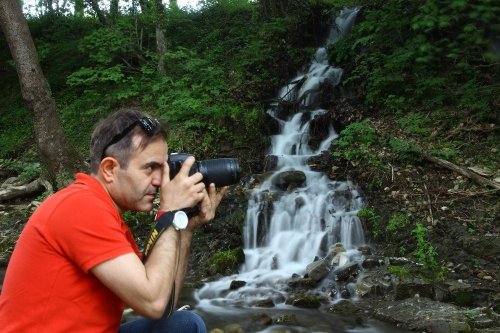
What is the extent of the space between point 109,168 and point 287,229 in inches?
210

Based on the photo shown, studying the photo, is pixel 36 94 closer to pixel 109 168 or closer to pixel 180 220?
pixel 109 168

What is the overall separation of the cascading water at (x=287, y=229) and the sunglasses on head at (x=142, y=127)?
3.75 m

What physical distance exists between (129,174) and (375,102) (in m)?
7.84

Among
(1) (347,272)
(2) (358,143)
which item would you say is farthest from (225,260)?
(2) (358,143)

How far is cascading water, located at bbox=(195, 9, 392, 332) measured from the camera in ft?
18.5

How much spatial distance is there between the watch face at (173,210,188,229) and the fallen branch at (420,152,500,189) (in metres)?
Result: 5.40

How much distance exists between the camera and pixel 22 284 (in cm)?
157

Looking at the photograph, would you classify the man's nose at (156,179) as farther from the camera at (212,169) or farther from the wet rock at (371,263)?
the wet rock at (371,263)

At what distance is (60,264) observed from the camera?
1.56 metres

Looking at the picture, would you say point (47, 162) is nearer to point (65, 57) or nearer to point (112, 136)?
point (65, 57)

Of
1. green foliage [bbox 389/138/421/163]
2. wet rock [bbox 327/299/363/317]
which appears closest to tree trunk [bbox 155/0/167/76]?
green foliage [bbox 389/138/421/163]

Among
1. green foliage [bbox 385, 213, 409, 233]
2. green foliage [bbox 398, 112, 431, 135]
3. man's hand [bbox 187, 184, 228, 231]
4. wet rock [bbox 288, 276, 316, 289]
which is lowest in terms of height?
wet rock [bbox 288, 276, 316, 289]

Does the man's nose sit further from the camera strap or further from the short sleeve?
the short sleeve

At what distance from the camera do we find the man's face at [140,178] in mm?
1850
